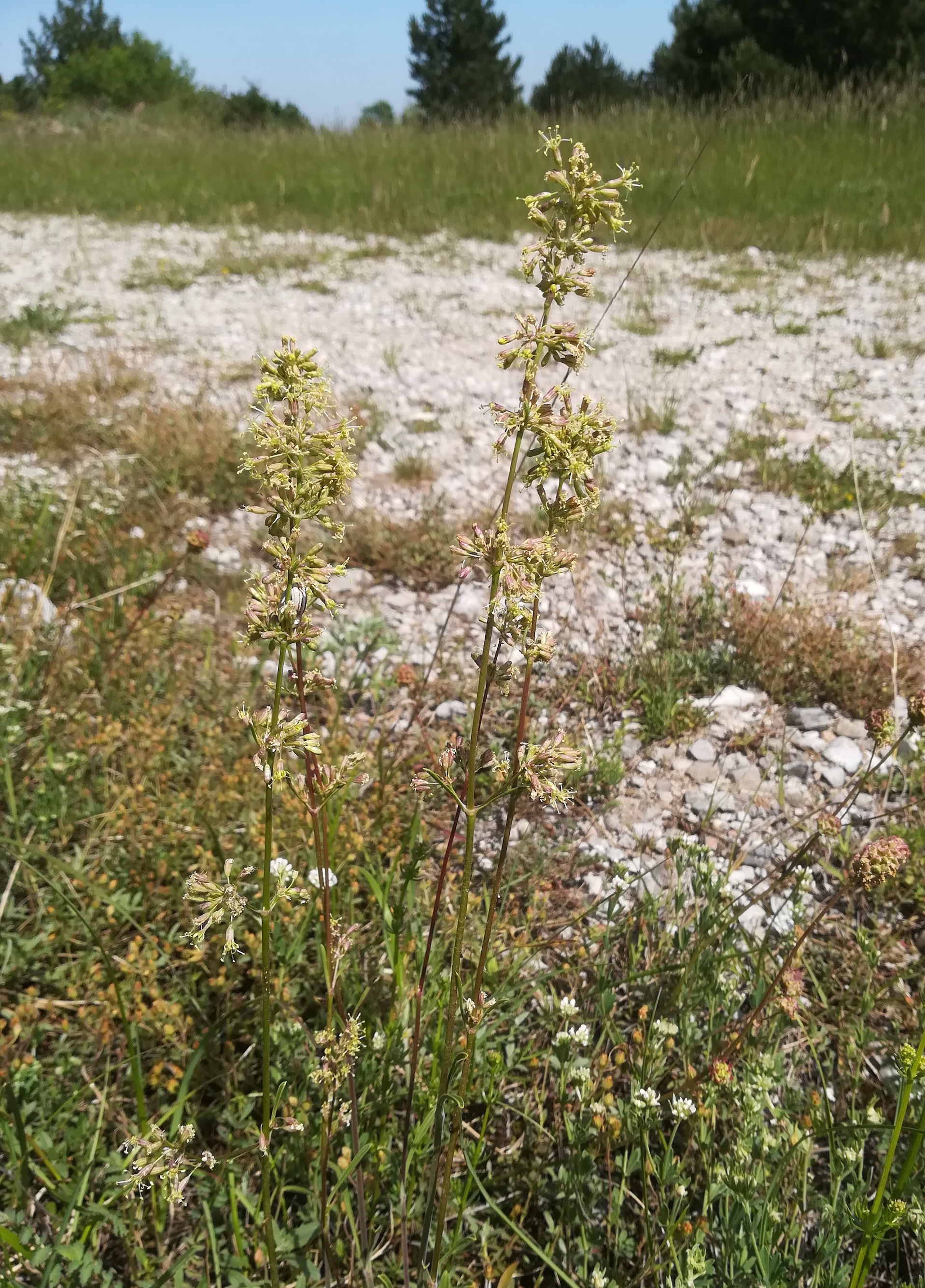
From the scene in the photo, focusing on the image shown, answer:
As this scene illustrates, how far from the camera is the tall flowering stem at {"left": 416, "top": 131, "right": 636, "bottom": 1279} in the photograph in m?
1.13

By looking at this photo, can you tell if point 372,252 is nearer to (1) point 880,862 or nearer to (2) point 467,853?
(1) point 880,862

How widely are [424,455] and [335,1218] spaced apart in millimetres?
4194

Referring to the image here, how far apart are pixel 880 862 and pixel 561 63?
48590 mm

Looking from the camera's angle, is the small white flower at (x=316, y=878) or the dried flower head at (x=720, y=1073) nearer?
the dried flower head at (x=720, y=1073)

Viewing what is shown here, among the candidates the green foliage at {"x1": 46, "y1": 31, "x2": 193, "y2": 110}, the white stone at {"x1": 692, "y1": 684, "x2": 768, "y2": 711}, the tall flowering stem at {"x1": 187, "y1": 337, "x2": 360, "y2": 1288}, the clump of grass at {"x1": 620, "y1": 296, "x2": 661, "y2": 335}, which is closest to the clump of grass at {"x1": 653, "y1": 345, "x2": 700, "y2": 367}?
the clump of grass at {"x1": 620, "y1": 296, "x2": 661, "y2": 335}

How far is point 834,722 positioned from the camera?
3.20m

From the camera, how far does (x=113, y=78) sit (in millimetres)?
63469

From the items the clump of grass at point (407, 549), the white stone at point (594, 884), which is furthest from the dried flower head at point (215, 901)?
the clump of grass at point (407, 549)

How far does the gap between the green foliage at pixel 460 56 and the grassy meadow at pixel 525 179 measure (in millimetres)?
36358

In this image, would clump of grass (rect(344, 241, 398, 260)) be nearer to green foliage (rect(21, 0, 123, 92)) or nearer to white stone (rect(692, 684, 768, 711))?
white stone (rect(692, 684, 768, 711))

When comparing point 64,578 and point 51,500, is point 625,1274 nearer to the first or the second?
point 64,578

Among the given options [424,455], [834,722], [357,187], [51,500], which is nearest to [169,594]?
[51,500]

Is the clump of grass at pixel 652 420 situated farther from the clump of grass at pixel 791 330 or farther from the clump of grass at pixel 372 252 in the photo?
the clump of grass at pixel 372 252

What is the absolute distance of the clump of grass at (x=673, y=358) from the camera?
253 inches
